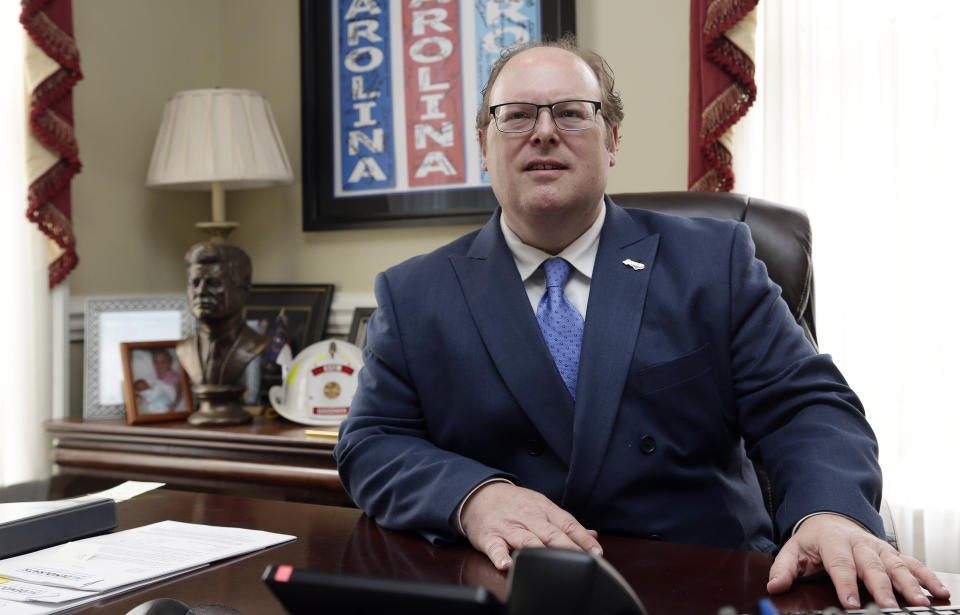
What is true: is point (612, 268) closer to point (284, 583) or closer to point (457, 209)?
point (284, 583)

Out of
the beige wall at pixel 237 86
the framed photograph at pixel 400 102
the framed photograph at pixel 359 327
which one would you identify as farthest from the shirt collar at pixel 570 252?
the framed photograph at pixel 359 327

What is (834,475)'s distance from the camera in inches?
45.1

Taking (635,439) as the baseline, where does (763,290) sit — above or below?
above

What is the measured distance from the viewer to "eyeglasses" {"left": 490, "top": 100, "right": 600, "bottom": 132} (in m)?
1.54

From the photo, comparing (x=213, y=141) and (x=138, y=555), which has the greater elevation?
(x=213, y=141)

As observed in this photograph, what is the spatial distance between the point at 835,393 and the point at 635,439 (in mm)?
293

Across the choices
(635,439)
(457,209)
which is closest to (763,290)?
(635,439)

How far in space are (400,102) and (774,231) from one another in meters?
1.58

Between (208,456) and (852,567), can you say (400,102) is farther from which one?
(852,567)

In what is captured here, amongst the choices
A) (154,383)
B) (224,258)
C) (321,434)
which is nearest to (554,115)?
(321,434)

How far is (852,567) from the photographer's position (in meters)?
0.94

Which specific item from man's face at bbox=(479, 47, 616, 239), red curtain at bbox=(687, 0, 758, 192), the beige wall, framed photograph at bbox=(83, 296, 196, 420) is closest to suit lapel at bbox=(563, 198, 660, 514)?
man's face at bbox=(479, 47, 616, 239)

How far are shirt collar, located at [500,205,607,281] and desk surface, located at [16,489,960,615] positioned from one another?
517 millimetres

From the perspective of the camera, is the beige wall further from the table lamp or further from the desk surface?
the desk surface
